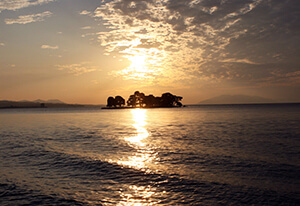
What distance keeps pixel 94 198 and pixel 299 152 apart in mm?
19617

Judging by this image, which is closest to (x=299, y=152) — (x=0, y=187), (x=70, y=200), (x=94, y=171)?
(x=94, y=171)

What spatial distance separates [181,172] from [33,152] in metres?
15.6

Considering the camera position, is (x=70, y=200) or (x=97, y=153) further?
(x=97, y=153)

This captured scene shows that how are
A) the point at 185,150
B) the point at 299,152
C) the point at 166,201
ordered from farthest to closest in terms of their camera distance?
the point at 185,150, the point at 299,152, the point at 166,201

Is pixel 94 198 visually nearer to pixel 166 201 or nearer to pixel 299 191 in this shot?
pixel 166 201

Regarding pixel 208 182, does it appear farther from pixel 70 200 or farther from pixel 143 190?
pixel 70 200

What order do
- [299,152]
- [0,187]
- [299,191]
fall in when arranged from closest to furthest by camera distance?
[299,191] < [0,187] < [299,152]

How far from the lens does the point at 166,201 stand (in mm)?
9195

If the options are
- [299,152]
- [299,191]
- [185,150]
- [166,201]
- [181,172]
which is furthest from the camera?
[185,150]

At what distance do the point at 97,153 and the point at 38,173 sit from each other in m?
6.38

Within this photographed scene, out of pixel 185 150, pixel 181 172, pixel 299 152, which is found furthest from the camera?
pixel 185 150

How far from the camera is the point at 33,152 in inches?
789

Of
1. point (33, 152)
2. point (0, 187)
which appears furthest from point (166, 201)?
→ point (33, 152)

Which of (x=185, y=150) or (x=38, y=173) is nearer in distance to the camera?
(x=38, y=173)
